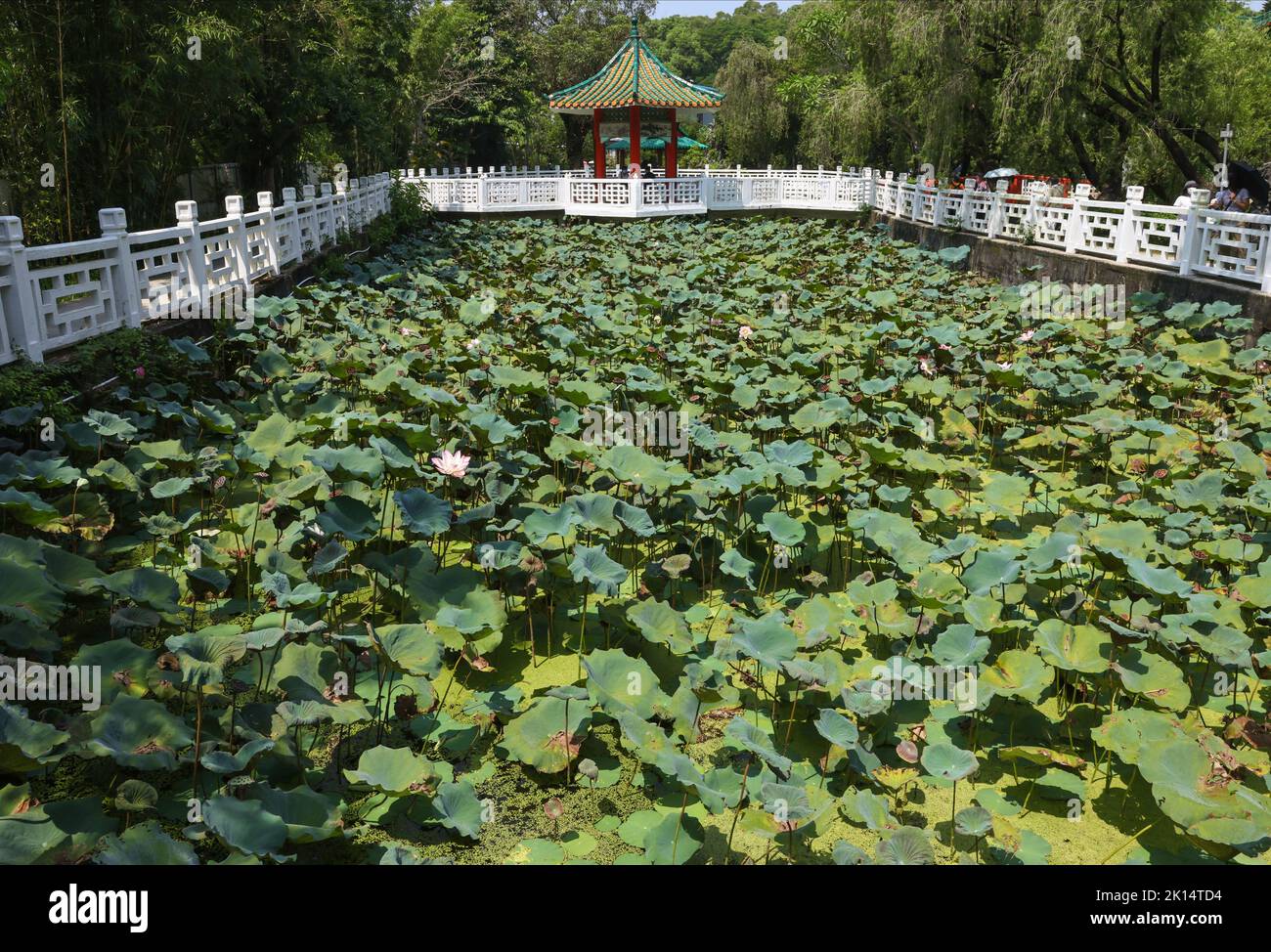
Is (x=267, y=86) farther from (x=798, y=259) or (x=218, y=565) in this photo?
(x=218, y=565)

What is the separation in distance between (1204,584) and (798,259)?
842 cm

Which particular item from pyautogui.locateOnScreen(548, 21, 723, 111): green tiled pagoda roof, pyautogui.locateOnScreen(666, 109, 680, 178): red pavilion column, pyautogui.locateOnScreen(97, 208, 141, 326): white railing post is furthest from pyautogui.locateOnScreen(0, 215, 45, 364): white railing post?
pyautogui.locateOnScreen(666, 109, 680, 178): red pavilion column

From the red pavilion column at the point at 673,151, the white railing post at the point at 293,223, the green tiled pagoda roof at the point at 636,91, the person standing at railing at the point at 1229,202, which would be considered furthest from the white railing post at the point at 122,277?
the red pavilion column at the point at 673,151

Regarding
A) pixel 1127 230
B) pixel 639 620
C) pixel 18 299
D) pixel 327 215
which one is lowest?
pixel 639 620

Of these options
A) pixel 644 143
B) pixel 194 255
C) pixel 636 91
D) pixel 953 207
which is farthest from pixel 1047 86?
pixel 644 143

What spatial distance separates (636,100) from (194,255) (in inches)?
496

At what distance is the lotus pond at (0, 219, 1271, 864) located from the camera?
7.47 ft

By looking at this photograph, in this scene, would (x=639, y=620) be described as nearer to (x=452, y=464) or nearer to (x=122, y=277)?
(x=452, y=464)

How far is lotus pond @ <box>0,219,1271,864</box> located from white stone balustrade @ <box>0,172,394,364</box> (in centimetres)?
57

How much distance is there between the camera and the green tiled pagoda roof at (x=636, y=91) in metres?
17.8

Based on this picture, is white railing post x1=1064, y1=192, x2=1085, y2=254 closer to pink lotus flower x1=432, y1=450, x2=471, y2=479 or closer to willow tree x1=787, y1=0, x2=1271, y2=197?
willow tree x1=787, y1=0, x2=1271, y2=197

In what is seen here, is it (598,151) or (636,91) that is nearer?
(636,91)

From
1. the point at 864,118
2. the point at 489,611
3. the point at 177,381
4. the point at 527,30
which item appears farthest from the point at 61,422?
the point at 527,30

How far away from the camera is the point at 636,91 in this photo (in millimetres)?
17812
